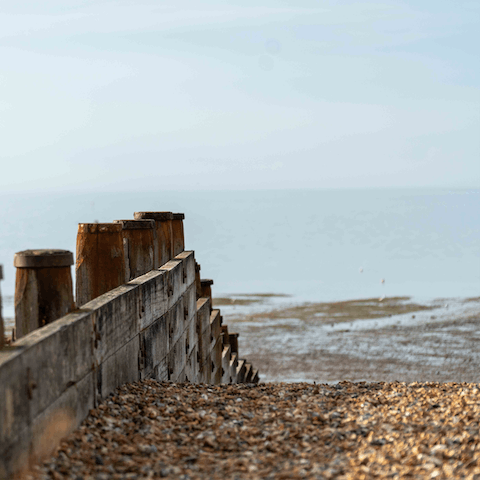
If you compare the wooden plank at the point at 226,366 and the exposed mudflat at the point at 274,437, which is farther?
the wooden plank at the point at 226,366

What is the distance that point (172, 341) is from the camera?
909cm

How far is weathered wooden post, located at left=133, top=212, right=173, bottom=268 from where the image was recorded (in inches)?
380

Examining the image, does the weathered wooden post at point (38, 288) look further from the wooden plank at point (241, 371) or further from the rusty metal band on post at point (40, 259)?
the wooden plank at point (241, 371)

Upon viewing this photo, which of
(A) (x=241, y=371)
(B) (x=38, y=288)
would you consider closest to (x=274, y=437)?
(B) (x=38, y=288)

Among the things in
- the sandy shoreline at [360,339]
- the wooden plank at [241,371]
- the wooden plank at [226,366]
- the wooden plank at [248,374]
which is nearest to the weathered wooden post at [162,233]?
the wooden plank at [226,366]

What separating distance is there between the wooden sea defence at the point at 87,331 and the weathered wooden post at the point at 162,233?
2 centimetres

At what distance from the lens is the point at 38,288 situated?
5.07m

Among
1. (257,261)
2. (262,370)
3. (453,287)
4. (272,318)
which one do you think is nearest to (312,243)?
(257,261)

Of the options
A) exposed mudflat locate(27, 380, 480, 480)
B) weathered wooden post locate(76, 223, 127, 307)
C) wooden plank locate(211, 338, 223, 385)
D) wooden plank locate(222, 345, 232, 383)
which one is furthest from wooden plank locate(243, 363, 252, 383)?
exposed mudflat locate(27, 380, 480, 480)

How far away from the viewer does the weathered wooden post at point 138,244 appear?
812 centimetres

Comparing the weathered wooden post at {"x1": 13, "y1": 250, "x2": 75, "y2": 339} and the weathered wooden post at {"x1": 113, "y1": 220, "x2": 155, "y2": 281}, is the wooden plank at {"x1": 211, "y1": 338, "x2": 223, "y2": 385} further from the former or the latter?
the weathered wooden post at {"x1": 13, "y1": 250, "x2": 75, "y2": 339}

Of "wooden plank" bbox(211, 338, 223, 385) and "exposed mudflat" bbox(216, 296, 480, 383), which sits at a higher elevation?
"wooden plank" bbox(211, 338, 223, 385)

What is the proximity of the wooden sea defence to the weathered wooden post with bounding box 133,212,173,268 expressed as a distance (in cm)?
2

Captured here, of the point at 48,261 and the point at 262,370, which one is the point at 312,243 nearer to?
the point at 262,370
